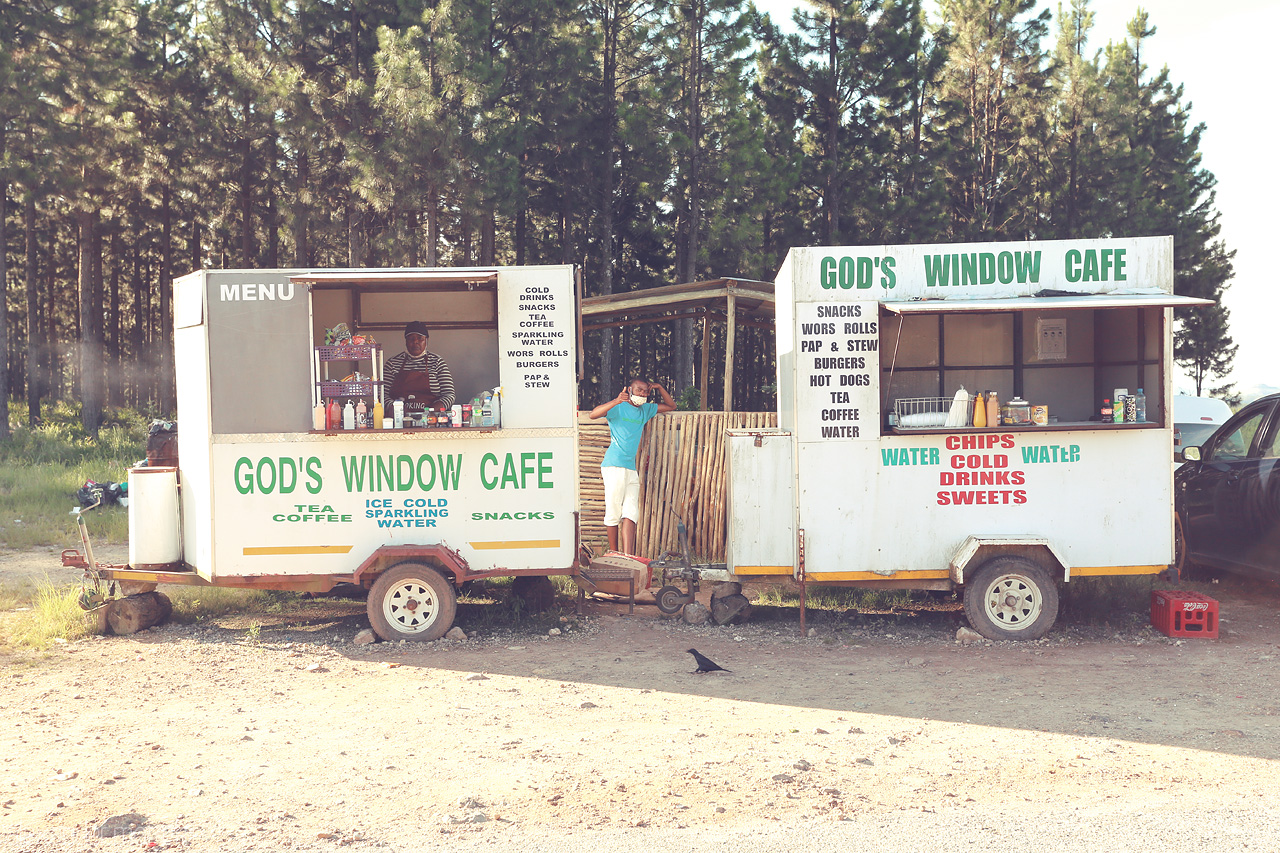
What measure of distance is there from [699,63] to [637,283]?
6.67m

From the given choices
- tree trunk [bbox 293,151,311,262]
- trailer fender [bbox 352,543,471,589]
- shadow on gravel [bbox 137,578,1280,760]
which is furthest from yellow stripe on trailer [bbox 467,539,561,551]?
tree trunk [bbox 293,151,311,262]

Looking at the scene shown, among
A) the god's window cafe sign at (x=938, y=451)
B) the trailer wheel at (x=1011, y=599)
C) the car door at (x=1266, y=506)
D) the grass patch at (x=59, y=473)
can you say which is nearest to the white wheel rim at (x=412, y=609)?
the god's window cafe sign at (x=938, y=451)

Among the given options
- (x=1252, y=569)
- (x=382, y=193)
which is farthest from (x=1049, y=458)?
(x=382, y=193)

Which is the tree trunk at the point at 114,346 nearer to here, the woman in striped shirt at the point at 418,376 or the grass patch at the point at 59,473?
the grass patch at the point at 59,473

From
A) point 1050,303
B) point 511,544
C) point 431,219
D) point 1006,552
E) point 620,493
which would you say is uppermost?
point 431,219

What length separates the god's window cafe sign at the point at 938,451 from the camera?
7512 mm

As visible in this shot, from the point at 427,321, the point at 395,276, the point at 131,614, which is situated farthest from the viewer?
the point at 427,321

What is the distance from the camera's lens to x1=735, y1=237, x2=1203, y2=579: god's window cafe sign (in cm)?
751

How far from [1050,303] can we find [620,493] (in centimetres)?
418

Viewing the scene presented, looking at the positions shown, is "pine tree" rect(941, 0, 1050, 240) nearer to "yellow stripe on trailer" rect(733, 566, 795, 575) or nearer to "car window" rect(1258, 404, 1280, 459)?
"car window" rect(1258, 404, 1280, 459)

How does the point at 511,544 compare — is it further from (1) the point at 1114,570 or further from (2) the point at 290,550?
(1) the point at 1114,570

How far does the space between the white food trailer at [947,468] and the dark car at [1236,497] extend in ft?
3.39

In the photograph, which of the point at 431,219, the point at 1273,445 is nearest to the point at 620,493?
the point at 1273,445

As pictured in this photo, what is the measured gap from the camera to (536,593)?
28.0 feet
